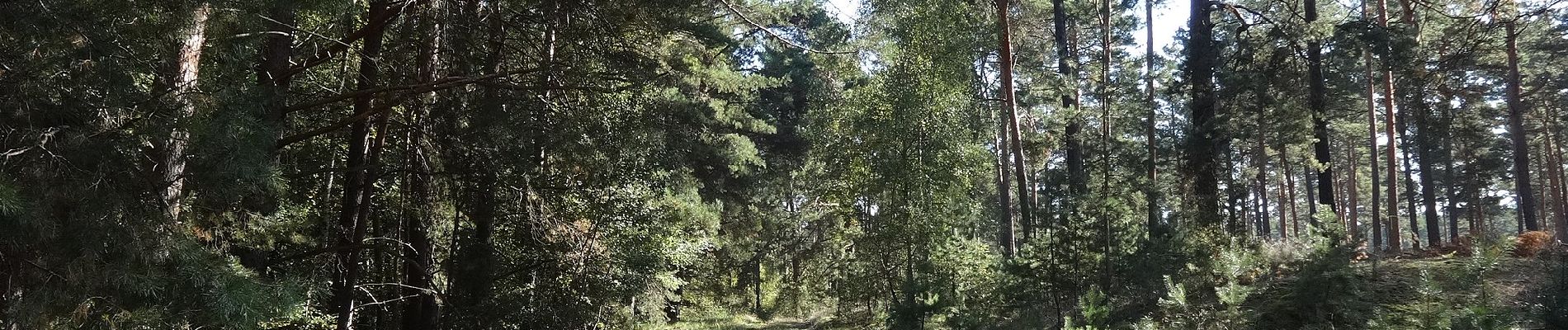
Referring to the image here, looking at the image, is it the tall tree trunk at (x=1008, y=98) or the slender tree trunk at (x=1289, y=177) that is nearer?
the tall tree trunk at (x=1008, y=98)

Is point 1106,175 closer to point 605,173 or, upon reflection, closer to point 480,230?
point 605,173

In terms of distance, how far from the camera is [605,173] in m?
9.41

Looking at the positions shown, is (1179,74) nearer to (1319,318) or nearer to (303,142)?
(1319,318)

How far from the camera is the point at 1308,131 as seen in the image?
13016 millimetres

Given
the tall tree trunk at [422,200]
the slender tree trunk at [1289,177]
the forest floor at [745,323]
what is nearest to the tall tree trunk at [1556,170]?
the slender tree trunk at [1289,177]

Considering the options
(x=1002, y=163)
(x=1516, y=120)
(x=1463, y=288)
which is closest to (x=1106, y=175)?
(x=1463, y=288)

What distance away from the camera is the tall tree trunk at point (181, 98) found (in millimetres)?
4703

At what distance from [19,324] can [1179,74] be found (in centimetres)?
1438

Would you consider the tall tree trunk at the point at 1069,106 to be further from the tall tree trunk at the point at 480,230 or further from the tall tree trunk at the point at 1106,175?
the tall tree trunk at the point at 480,230

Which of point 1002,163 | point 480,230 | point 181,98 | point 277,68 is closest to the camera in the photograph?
point 181,98

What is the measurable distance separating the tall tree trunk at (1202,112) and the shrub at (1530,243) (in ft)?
11.4

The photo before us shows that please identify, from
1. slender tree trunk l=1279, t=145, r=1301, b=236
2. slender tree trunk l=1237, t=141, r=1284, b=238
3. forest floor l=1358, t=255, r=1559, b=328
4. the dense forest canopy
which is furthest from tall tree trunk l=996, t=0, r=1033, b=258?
slender tree trunk l=1237, t=141, r=1284, b=238

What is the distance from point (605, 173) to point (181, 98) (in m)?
4.92

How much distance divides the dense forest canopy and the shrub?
0.11 meters
